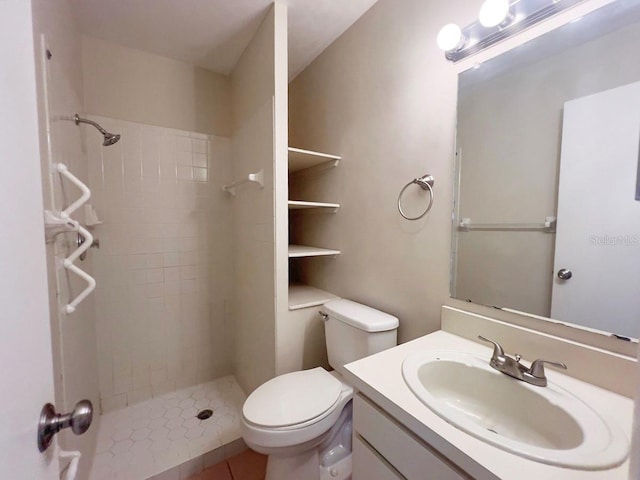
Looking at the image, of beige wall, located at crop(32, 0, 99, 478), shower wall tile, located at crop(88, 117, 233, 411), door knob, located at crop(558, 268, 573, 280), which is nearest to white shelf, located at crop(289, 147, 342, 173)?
shower wall tile, located at crop(88, 117, 233, 411)

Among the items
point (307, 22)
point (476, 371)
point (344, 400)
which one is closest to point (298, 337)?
point (344, 400)

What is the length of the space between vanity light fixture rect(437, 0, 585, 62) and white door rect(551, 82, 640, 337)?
30 cm

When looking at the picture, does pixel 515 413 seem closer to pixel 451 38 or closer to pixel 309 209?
pixel 451 38

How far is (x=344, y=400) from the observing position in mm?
1168

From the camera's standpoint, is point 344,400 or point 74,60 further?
point 74,60

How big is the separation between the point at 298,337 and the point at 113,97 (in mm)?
1972

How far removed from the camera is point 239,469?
4.70 feet

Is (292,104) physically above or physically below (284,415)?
above

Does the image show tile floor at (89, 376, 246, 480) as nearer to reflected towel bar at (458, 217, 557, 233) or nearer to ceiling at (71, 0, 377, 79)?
reflected towel bar at (458, 217, 557, 233)

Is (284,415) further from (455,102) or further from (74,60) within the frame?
(74,60)

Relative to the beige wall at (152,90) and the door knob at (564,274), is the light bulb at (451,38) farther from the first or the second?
the beige wall at (152,90)

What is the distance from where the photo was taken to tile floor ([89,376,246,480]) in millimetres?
1382

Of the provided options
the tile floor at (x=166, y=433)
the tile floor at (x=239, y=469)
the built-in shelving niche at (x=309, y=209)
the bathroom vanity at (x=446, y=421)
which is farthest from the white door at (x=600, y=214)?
the tile floor at (x=166, y=433)

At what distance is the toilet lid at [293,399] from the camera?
1046mm
